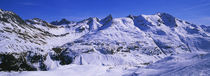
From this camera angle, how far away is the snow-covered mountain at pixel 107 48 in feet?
80.9

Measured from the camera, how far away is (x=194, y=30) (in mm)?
136625

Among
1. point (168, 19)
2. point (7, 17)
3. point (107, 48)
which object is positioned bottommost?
point (107, 48)

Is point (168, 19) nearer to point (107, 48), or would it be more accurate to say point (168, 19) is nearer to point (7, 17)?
point (107, 48)

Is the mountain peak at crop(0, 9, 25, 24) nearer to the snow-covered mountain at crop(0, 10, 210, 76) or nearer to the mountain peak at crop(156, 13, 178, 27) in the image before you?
the snow-covered mountain at crop(0, 10, 210, 76)

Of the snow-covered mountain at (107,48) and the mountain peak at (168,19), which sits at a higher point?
the mountain peak at (168,19)

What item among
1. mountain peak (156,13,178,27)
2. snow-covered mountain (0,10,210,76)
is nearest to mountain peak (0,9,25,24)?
snow-covered mountain (0,10,210,76)

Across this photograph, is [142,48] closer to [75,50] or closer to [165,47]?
[165,47]

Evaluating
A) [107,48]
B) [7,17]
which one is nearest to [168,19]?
[107,48]

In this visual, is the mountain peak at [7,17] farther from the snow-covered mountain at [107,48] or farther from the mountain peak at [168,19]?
the mountain peak at [168,19]

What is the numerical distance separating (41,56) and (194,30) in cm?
14748

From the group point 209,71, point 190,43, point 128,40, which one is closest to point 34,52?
point 209,71

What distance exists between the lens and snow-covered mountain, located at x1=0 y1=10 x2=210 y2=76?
24.7 metres

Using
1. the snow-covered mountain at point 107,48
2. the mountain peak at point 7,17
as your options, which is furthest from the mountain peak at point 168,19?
the mountain peak at point 7,17

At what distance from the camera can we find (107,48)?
246ft
